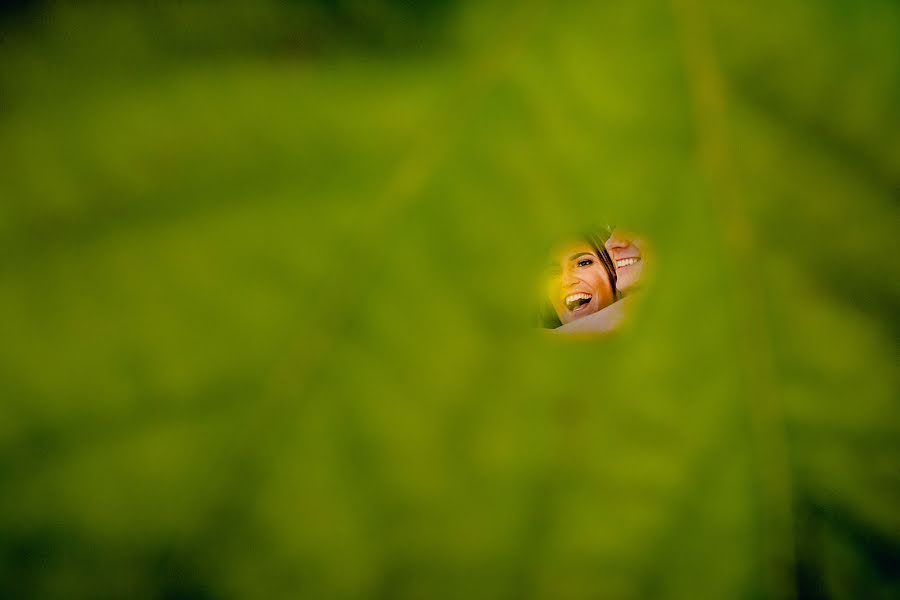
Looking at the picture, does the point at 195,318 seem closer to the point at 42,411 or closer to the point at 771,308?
the point at 42,411

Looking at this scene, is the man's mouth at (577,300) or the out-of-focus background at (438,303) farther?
the man's mouth at (577,300)

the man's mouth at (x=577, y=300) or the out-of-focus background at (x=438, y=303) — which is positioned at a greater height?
the man's mouth at (x=577, y=300)

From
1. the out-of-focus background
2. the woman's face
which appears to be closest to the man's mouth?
the woman's face

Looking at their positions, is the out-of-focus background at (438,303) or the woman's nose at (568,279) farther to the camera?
the woman's nose at (568,279)

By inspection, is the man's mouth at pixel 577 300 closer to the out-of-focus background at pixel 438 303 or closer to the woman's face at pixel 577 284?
the woman's face at pixel 577 284

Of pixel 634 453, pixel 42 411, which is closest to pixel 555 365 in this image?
pixel 634 453

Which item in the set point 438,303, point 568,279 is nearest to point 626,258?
point 568,279

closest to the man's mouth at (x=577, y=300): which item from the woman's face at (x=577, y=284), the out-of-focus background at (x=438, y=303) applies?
the woman's face at (x=577, y=284)
